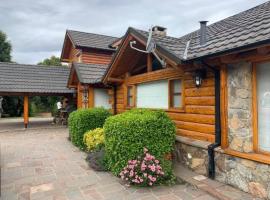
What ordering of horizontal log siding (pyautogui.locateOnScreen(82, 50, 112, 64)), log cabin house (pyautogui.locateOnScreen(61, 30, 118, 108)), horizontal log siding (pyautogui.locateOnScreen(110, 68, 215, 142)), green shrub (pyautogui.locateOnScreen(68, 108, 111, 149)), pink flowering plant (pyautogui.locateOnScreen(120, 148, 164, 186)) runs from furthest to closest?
horizontal log siding (pyautogui.locateOnScreen(82, 50, 112, 64)) < log cabin house (pyautogui.locateOnScreen(61, 30, 118, 108)) < green shrub (pyautogui.locateOnScreen(68, 108, 111, 149)) < horizontal log siding (pyautogui.locateOnScreen(110, 68, 215, 142)) < pink flowering plant (pyautogui.locateOnScreen(120, 148, 164, 186))

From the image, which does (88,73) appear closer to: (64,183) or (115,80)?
(115,80)

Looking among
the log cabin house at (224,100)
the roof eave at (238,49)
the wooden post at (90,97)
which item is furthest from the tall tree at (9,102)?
the roof eave at (238,49)

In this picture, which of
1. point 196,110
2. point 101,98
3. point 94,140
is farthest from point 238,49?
point 101,98

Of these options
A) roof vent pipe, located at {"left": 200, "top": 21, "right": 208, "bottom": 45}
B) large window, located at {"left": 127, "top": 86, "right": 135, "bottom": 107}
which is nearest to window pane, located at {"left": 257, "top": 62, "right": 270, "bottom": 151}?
roof vent pipe, located at {"left": 200, "top": 21, "right": 208, "bottom": 45}

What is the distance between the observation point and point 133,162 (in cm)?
495

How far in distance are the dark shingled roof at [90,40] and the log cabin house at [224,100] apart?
425 inches

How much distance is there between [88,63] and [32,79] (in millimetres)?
3842

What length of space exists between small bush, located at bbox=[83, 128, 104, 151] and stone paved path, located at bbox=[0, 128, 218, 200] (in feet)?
1.42

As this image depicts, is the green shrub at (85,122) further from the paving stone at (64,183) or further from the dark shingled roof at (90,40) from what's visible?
the dark shingled roof at (90,40)

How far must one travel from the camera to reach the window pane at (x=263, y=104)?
13.8 feet

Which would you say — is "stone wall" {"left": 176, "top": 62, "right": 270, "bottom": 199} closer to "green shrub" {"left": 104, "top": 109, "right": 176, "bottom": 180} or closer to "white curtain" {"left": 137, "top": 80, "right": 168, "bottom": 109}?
"green shrub" {"left": 104, "top": 109, "right": 176, "bottom": 180}

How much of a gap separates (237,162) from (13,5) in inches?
440

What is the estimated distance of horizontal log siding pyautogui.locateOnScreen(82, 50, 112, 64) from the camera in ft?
57.5

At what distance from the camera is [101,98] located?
41.4 ft
